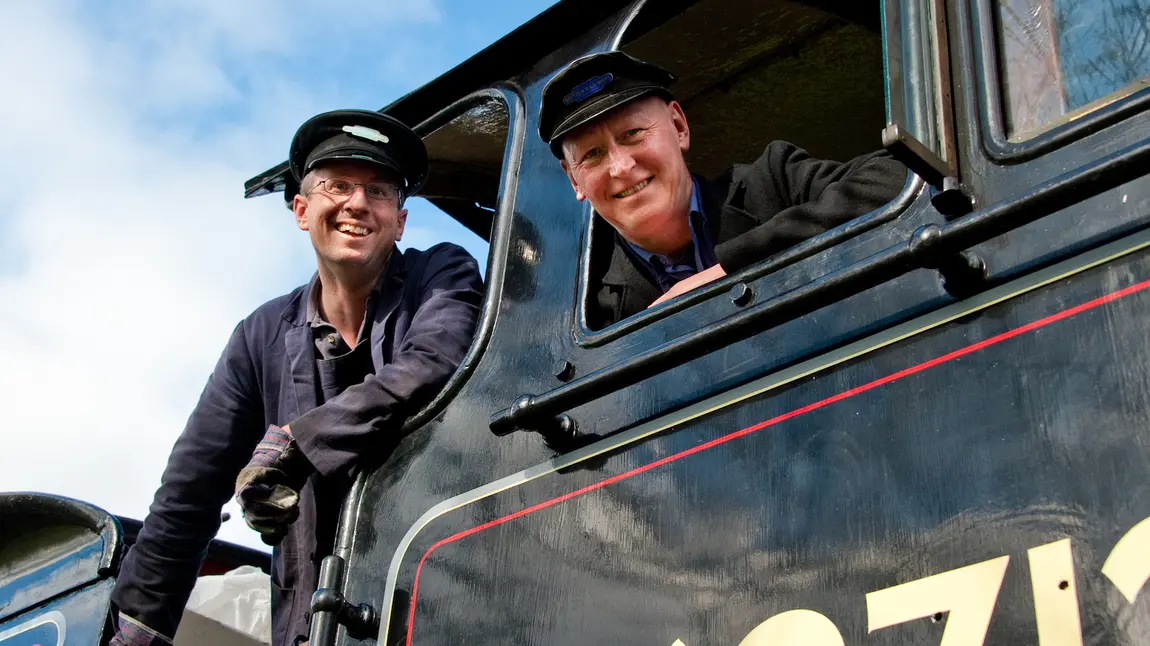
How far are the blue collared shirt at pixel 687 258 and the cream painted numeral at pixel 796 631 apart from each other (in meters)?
0.82

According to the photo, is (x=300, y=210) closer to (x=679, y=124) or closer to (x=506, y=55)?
(x=506, y=55)

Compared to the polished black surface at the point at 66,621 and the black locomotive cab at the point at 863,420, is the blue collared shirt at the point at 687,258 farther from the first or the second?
the polished black surface at the point at 66,621

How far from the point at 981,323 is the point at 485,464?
926 mm

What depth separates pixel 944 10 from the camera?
1.78 metres

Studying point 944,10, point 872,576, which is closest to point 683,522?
point 872,576

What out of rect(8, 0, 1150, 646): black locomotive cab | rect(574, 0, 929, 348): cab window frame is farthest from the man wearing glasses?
rect(574, 0, 929, 348): cab window frame

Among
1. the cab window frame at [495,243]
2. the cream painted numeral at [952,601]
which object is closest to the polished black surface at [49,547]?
the cab window frame at [495,243]

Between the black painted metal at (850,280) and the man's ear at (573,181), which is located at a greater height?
the man's ear at (573,181)

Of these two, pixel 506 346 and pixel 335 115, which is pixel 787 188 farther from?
pixel 335 115

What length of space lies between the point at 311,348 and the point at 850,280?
4.83 ft

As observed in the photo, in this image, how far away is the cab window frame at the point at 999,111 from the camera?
1520 millimetres

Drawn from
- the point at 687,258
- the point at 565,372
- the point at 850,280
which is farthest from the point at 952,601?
the point at 687,258

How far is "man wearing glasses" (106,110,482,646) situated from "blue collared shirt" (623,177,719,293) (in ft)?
1.42

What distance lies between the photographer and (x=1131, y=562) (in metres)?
1.28
